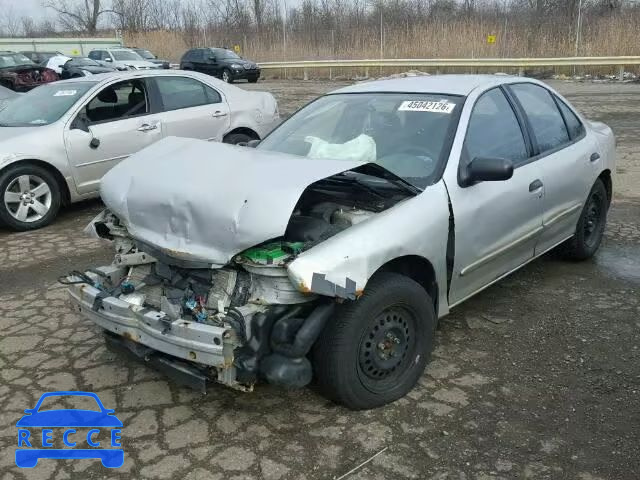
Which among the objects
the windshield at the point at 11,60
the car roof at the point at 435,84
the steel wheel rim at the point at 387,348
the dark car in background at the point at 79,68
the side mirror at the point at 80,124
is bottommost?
the steel wheel rim at the point at 387,348

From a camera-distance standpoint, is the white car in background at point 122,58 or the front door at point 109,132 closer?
the front door at point 109,132

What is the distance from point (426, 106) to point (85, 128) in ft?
14.1

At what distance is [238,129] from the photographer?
7.88 m

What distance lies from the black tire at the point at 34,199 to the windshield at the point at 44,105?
58cm

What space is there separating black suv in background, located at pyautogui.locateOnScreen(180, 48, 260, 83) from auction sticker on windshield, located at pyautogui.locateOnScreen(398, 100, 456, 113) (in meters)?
24.5

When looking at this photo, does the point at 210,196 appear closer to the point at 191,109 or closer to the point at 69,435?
the point at 69,435

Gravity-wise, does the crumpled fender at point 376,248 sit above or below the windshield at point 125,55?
below

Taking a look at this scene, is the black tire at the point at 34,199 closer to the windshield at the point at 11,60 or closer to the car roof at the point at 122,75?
the car roof at the point at 122,75

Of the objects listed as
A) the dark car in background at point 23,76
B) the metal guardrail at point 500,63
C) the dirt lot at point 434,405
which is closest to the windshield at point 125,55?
the dark car in background at point 23,76

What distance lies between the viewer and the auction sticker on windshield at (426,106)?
374cm

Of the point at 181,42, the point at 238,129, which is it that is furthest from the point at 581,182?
the point at 181,42

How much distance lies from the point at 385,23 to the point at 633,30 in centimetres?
1161

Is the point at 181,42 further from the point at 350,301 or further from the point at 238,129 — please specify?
the point at 350,301

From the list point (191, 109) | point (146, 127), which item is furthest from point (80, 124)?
point (191, 109)
